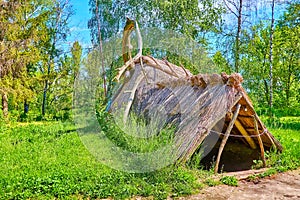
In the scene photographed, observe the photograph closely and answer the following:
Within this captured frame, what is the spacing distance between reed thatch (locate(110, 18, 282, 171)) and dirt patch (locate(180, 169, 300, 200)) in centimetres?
68

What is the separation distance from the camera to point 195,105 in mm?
6387

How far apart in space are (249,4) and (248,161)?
11.4 metres

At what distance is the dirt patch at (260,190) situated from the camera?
478 centimetres

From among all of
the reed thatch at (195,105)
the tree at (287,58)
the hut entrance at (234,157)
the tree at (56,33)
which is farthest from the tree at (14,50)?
the tree at (287,58)

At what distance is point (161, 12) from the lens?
20.1m

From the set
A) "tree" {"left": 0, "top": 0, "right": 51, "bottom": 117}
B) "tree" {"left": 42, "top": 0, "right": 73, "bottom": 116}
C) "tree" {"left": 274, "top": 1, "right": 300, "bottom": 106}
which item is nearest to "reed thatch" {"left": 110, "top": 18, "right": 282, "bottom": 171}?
"tree" {"left": 0, "top": 0, "right": 51, "bottom": 117}

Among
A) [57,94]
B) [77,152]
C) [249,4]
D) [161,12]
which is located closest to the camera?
[77,152]

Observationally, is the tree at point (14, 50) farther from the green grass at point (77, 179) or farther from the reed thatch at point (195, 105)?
the green grass at point (77, 179)

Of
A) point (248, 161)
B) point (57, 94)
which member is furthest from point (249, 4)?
point (57, 94)

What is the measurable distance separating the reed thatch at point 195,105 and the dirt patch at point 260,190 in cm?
68

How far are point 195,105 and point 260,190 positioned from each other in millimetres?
1976

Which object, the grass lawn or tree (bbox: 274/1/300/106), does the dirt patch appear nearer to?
the grass lawn

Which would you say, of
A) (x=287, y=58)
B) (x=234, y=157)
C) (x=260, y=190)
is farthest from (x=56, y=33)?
(x=260, y=190)

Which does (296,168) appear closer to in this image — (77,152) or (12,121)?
(77,152)
